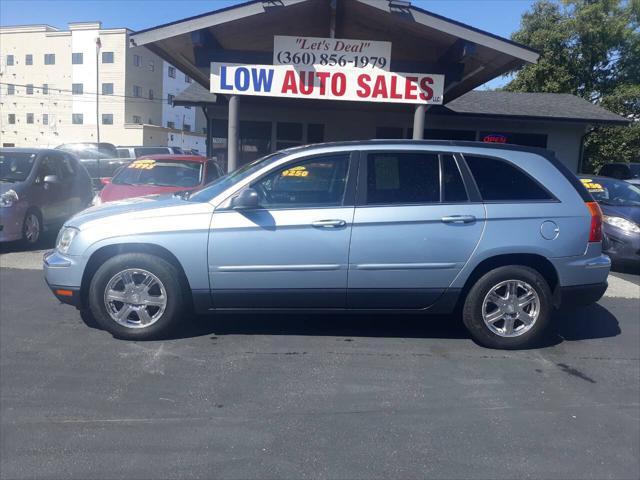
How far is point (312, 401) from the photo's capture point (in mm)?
4016

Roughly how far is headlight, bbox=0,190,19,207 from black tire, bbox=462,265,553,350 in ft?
23.1

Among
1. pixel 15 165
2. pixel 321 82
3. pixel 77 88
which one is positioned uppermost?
pixel 77 88

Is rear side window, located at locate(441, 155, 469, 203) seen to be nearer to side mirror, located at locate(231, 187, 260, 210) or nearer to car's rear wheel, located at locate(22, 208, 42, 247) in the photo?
side mirror, located at locate(231, 187, 260, 210)

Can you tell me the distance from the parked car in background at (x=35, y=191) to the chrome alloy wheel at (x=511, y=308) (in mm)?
7173

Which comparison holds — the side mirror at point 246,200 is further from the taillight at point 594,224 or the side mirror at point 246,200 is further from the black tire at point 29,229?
the black tire at point 29,229

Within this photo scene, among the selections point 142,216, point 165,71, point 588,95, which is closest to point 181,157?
point 142,216

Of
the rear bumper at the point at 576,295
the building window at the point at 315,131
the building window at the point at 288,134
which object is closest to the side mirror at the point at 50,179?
the building window at the point at 288,134

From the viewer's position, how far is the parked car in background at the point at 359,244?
191 inches

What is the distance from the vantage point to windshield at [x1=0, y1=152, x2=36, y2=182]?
9.35 meters

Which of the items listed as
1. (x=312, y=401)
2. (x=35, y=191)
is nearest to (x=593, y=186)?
(x=312, y=401)

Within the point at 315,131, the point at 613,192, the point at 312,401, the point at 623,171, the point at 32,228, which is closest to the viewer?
the point at 312,401

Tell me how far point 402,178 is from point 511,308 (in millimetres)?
1465

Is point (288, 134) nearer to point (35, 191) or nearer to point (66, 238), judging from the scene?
point (35, 191)

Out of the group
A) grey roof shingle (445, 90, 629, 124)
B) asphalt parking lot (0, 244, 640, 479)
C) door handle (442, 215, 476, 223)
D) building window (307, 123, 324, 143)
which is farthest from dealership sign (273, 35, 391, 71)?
building window (307, 123, 324, 143)
